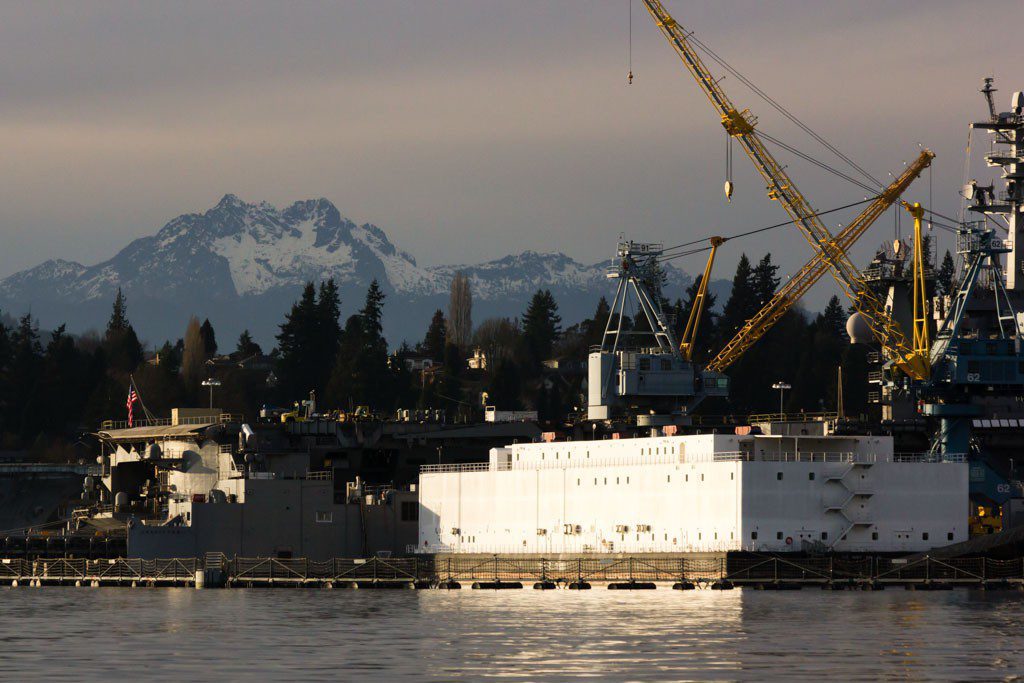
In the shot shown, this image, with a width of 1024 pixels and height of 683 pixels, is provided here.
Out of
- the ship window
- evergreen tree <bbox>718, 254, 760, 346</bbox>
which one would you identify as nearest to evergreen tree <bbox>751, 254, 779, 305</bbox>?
evergreen tree <bbox>718, 254, 760, 346</bbox>

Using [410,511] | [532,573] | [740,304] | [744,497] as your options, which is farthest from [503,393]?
[744,497]

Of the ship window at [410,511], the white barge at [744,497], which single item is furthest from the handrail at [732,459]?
the ship window at [410,511]

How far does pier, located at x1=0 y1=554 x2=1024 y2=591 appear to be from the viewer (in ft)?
312

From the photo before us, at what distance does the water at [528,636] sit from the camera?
5900 cm

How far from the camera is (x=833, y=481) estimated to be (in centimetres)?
9894

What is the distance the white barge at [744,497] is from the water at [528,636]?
574cm

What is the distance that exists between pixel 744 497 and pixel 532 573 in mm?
15704

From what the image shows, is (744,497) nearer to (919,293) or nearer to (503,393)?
(919,293)

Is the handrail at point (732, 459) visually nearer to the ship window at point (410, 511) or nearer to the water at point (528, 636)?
the water at point (528, 636)

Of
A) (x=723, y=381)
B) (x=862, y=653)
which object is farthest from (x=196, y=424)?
(x=862, y=653)

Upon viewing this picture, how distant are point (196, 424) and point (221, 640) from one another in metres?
68.7

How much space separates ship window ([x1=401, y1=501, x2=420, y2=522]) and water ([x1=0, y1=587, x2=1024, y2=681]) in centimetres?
2666

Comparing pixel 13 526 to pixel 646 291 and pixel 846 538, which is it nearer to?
pixel 646 291

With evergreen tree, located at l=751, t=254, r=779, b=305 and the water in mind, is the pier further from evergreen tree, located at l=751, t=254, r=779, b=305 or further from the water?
evergreen tree, located at l=751, t=254, r=779, b=305
